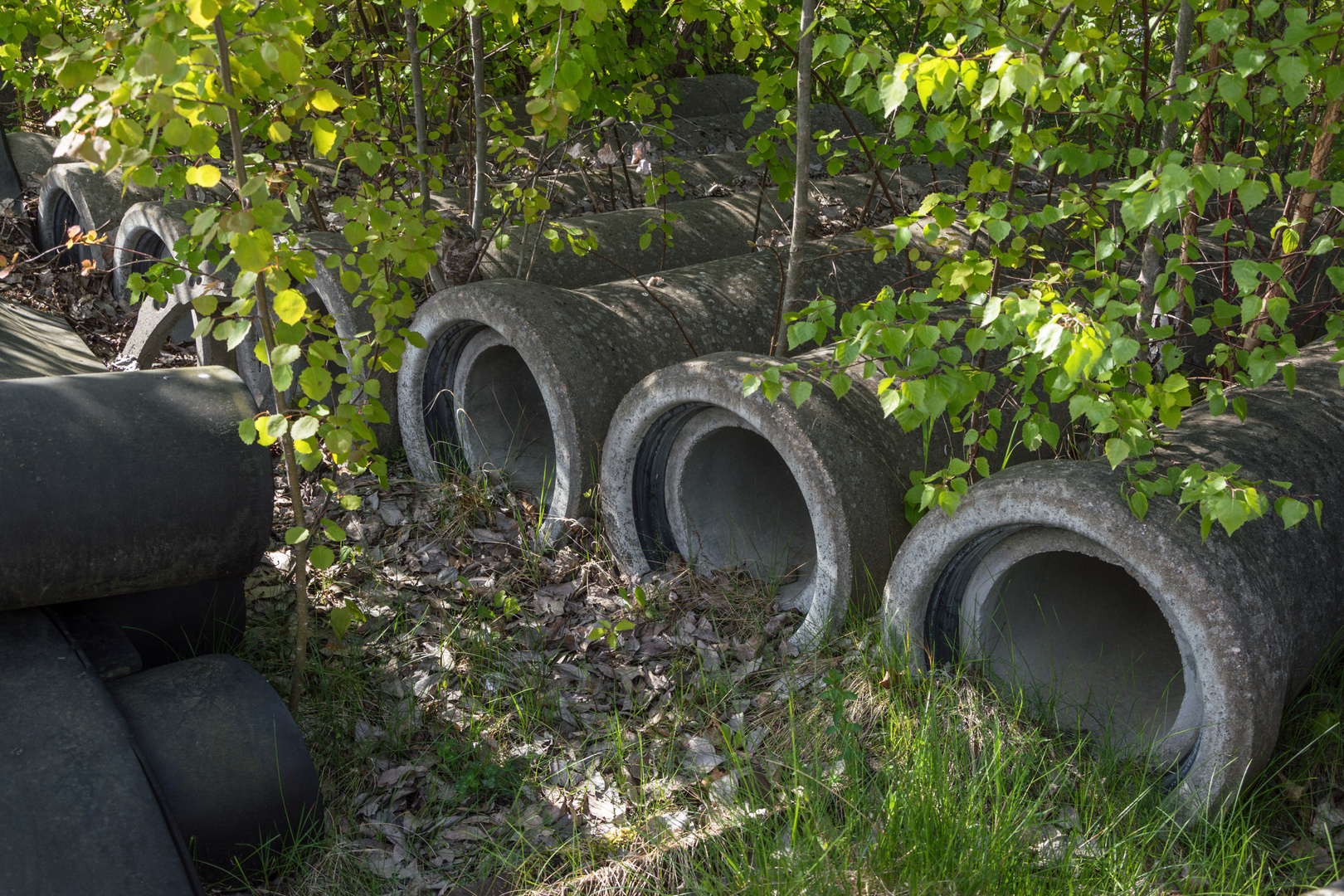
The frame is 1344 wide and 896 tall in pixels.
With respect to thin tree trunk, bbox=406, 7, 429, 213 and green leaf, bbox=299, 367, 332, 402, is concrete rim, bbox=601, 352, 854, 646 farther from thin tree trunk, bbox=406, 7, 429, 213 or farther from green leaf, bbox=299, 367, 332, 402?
thin tree trunk, bbox=406, 7, 429, 213

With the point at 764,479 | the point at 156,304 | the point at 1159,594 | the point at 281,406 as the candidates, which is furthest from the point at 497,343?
the point at 1159,594

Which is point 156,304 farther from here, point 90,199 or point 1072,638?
point 1072,638

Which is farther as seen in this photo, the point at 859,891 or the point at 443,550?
the point at 443,550

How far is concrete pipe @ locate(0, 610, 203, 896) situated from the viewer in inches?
78.2

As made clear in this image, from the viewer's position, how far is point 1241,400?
8.08ft

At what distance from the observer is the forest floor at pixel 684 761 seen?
2170mm

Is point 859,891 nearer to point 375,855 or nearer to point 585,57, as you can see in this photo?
point 375,855

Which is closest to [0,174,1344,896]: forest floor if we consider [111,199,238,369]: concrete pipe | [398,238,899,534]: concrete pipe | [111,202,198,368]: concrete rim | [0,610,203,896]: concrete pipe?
[0,610,203,896]: concrete pipe

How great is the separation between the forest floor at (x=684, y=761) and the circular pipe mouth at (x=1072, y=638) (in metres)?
0.11

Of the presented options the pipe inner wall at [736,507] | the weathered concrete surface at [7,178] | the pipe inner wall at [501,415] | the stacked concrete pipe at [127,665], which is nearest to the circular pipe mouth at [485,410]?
the pipe inner wall at [501,415]

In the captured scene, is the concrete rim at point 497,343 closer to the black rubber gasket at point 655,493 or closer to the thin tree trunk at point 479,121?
the black rubber gasket at point 655,493

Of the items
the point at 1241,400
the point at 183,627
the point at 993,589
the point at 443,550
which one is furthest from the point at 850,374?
the point at 183,627

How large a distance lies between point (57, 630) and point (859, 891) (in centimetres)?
210

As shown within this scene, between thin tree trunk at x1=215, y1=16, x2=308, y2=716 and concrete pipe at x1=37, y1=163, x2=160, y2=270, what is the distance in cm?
366
